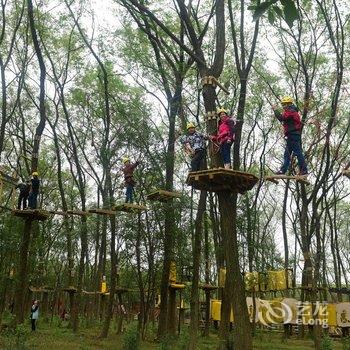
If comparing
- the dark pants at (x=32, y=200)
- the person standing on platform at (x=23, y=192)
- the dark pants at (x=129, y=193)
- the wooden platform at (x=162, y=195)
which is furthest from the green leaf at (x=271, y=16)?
the person standing on platform at (x=23, y=192)

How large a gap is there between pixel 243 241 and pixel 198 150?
10.4 metres

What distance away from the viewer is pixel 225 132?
25.6 ft

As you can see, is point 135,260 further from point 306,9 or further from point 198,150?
point 306,9

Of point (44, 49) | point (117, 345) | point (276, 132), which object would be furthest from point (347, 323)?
point (44, 49)

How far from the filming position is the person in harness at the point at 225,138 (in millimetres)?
7797

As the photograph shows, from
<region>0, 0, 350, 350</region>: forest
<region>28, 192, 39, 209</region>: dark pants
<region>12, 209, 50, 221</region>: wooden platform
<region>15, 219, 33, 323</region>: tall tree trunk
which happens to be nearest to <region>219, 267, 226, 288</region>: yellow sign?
<region>0, 0, 350, 350</region>: forest

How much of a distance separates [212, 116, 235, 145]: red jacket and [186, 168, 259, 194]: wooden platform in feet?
2.53

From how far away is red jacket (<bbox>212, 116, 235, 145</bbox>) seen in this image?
25.6ft

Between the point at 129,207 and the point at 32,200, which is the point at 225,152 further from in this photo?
the point at 32,200

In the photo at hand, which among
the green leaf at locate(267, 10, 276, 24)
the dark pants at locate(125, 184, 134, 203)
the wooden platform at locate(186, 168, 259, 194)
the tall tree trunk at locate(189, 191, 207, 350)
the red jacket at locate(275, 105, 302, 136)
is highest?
the red jacket at locate(275, 105, 302, 136)

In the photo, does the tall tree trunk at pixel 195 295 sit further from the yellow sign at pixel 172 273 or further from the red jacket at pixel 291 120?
the red jacket at pixel 291 120

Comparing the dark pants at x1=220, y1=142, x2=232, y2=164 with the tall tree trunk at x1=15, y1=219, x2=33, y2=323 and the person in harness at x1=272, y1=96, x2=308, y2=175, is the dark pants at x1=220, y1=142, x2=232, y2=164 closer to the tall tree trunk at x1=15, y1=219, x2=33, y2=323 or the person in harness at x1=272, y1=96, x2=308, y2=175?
the person in harness at x1=272, y1=96, x2=308, y2=175

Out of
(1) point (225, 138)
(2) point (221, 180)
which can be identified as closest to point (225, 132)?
(1) point (225, 138)

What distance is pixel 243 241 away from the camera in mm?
19141
